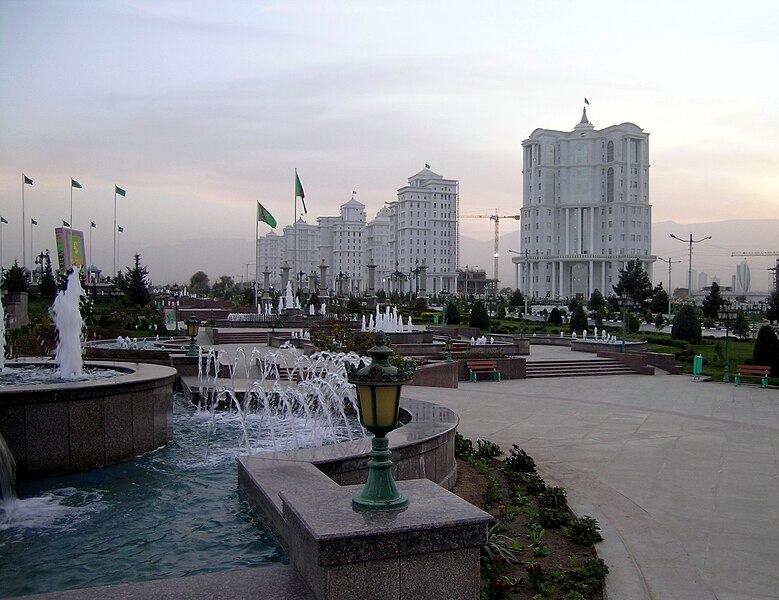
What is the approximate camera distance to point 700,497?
8391 mm

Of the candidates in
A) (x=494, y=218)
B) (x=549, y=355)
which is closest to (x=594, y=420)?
(x=549, y=355)

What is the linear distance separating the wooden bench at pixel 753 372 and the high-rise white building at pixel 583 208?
8026 cm

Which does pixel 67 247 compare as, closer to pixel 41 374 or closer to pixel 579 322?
pixel 579 322

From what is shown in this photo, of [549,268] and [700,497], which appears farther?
[549,268]

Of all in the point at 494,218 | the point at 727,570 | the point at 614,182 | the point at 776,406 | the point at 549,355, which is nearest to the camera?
the point at 727,570

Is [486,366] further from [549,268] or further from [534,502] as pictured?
[549,268]

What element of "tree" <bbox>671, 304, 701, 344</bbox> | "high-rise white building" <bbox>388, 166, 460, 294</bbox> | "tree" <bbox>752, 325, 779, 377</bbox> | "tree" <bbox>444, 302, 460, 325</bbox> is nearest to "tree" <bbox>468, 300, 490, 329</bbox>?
"tree" <bbox>444, 302, 460, 325</bbox>

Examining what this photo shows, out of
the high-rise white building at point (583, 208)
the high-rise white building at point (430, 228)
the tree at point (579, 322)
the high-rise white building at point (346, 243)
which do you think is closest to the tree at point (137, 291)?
the tree at point (579, 322)

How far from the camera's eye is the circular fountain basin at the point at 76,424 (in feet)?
27.1

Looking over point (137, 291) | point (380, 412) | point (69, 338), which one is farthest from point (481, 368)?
point (137, 291)

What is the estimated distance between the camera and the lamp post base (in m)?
4.62

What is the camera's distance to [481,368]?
68.9 ft

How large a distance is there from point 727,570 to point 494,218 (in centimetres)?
18901

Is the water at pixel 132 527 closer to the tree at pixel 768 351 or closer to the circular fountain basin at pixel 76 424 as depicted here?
the circular fountain basin at pixel 76 424
